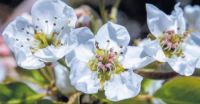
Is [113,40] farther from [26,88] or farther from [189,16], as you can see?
[189,16]

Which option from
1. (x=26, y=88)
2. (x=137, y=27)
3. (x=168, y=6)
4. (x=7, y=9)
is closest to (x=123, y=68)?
(x=26, y=88)

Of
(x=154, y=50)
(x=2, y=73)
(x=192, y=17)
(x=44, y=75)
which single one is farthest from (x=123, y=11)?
(x=154, y=50)

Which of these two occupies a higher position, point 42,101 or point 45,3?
point 45,3

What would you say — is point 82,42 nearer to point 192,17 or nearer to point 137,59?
point 137,59

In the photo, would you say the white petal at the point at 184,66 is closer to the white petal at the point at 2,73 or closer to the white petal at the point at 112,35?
the white petal at the point at 112,35

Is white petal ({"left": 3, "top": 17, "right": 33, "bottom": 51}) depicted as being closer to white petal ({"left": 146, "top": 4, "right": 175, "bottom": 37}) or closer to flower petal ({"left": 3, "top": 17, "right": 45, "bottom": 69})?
flower petal ({"left": 3, "top": 17, "right": 45, "bottom": 69})

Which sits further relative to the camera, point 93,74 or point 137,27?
point 137,27

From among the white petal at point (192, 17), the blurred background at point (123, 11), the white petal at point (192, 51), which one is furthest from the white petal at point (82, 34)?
the blurred background at point (123, 11)

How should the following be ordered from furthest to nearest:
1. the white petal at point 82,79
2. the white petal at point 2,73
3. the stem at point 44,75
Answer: the white petal at point 2,73 → the stem at point 44,75 → the white petal at point 82,79
